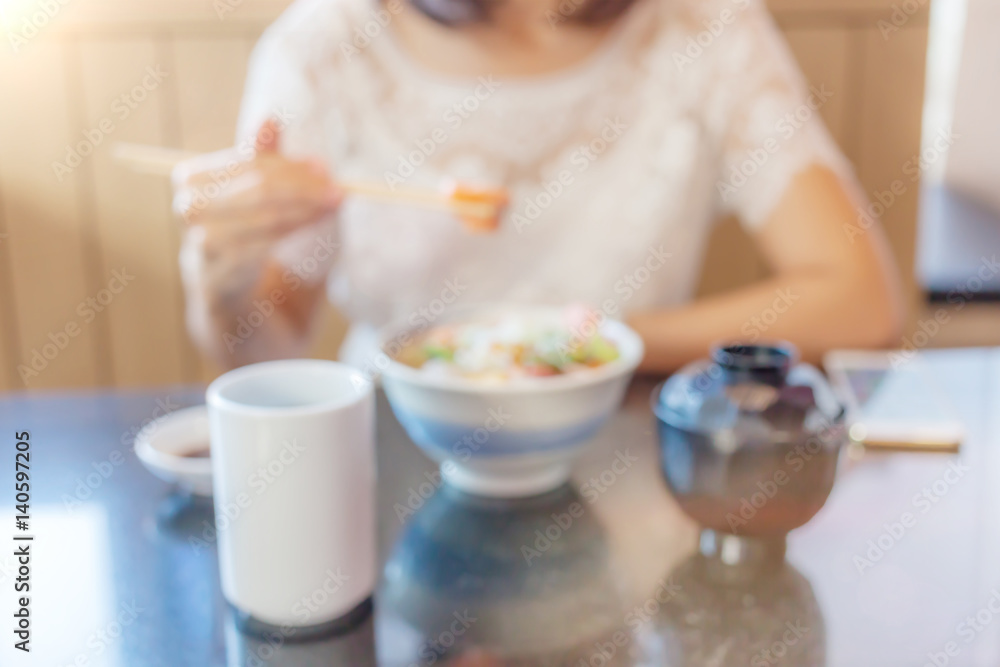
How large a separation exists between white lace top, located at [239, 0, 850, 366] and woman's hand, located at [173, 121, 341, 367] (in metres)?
0.27

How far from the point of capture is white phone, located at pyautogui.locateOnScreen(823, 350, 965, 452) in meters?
0.75

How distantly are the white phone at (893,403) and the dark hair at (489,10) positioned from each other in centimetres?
59

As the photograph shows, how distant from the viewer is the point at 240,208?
0.87 meters

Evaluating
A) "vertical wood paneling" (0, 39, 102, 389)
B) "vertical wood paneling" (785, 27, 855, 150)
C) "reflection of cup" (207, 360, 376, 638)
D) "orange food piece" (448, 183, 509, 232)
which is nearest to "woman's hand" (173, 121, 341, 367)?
"orange food piece" (448, 183, 509, 232)

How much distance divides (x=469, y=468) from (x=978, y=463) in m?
0.43

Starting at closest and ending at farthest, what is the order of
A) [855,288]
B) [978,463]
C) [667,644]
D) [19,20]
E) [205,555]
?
[667,644], [205,555], [978,463], [855,288], [19,20]

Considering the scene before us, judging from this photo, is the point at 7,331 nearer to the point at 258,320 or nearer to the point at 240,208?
the point at 258,320

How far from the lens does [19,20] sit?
1.59m

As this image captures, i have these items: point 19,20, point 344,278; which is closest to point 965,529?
point 344,278

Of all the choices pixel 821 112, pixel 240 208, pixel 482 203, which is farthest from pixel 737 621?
pixel 821 112

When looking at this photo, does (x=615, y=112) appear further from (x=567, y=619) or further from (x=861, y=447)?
(x=567, y=619)

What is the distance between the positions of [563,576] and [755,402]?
209 millimetres

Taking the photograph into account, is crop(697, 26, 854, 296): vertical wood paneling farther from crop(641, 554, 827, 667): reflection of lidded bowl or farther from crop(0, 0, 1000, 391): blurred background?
crop(641, 554, 827, 667): reflection of lidded bowl

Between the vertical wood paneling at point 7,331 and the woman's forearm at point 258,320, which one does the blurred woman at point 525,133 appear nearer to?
the woman's forearm at point 258,320
